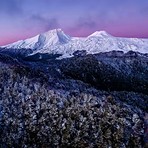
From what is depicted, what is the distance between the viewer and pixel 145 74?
5433 inches

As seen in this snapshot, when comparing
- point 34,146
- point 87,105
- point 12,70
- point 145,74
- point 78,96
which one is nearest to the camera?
point 34,146

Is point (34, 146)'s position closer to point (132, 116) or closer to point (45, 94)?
point (45, 94)

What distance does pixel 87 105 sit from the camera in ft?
173

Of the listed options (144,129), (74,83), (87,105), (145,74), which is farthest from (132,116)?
(145,74)

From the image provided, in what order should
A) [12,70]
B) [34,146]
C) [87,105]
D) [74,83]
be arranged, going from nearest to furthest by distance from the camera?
[34,146] → [87,105] → [12,70] → [74,83]

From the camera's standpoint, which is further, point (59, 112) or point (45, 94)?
point (45, 94)

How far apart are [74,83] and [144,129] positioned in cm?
2662

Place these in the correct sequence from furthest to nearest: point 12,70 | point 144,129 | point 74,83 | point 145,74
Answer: point 145,74, point 74,83, point 12,70, point 144,129

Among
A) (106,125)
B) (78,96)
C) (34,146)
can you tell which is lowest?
(34,146)

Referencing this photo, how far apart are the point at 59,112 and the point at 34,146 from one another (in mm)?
7188

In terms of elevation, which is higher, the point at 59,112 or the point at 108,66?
the point at 108,66

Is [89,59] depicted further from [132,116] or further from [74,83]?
[132,116]

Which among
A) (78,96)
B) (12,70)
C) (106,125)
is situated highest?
(12,70)

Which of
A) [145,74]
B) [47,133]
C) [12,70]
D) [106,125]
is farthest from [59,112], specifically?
[145,74]
